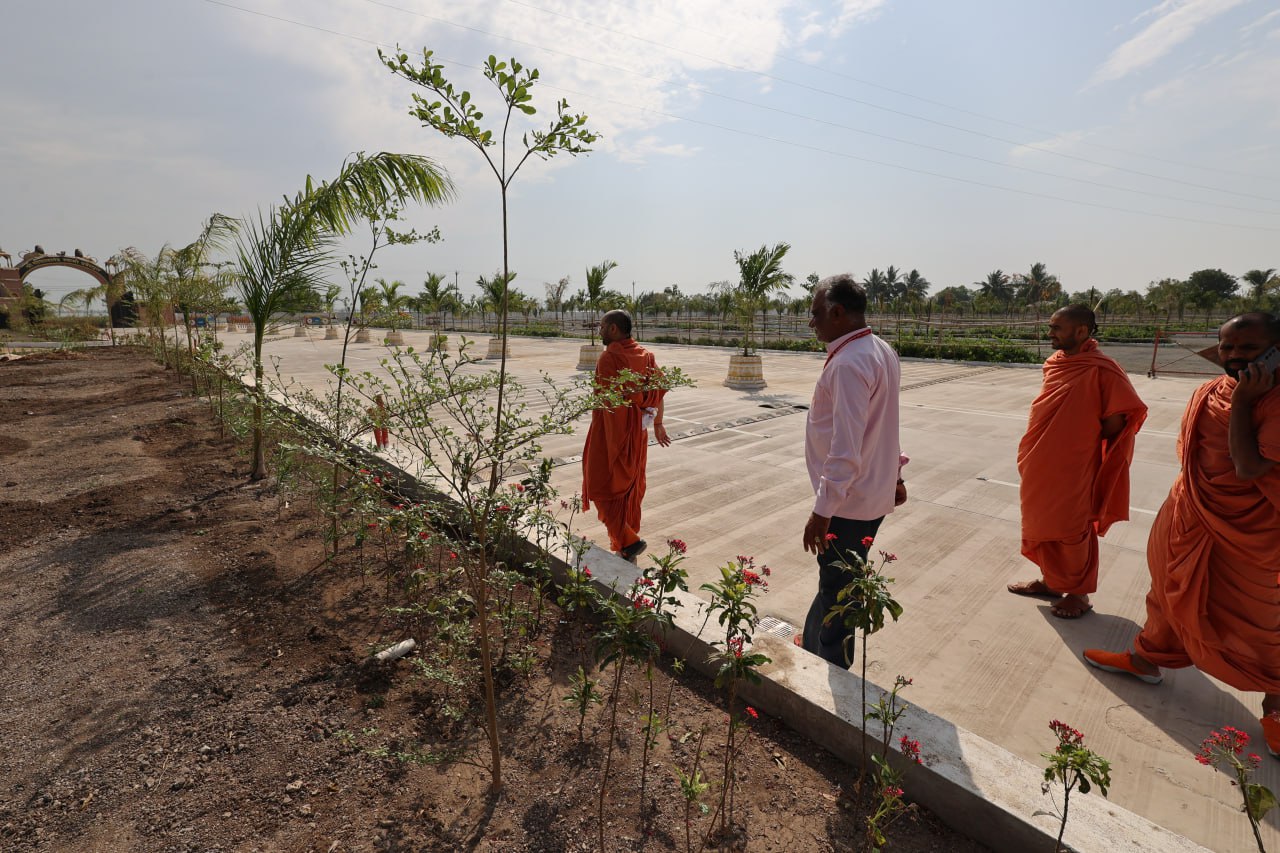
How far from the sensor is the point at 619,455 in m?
3.79

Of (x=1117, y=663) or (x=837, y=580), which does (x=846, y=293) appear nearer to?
(x=837, y=580)

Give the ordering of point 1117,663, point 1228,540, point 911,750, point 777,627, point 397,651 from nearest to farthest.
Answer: point 911,750 → point 1228,540 → point 397,651 → point 1117,663 → point 777,627

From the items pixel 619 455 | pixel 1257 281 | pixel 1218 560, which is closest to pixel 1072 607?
pixel 1218 560

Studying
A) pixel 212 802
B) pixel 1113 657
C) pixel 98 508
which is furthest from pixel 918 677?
pixel 98 508

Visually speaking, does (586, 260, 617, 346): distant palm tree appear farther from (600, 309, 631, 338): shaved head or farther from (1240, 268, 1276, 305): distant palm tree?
(1240, 268, 1276, 305): distant palm tree

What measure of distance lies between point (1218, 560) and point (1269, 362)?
875mm

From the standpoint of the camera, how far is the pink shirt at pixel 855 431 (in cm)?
227

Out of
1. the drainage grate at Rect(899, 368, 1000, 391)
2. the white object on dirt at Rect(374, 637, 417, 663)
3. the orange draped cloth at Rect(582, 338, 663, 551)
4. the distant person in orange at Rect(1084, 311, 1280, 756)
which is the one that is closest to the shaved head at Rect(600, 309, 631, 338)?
the orange draped cloth at Rect(582, 338, 663, 551)

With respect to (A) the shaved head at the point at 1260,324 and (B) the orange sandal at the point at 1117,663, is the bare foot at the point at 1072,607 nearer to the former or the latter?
(B) the orange sandal at the point at 1117,663

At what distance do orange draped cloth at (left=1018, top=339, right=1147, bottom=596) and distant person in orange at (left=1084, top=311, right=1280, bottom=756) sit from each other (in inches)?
21.0

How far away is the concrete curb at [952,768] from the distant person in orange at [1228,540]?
86 centimetres

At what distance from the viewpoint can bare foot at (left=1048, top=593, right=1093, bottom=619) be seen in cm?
326

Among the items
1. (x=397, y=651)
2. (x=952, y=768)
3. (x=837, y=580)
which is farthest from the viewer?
(x=397, y=651)

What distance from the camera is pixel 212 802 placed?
184 centimetres
